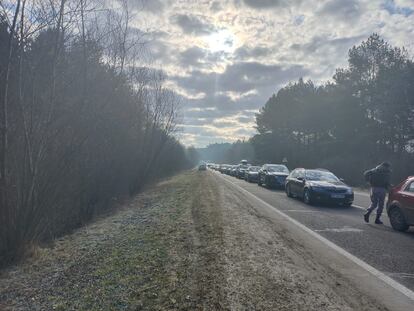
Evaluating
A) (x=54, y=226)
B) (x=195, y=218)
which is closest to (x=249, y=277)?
(x=195, y=218)

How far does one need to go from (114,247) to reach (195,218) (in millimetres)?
3425

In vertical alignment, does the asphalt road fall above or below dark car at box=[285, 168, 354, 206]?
below

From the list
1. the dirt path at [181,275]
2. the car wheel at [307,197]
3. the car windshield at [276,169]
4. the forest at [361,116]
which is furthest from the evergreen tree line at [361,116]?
the dirt path at [181,275]

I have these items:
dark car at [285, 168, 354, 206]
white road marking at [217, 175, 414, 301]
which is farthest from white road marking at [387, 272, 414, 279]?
dark car at [285, 168, 354, 206]

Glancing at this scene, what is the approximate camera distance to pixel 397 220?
931 centimetres

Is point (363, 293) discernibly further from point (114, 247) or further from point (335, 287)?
point (114, 247)

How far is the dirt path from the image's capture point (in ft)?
14.5

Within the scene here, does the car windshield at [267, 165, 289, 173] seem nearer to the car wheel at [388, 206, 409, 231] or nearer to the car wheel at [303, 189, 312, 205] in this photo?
the car wheel at [303, 189, 312, 205]

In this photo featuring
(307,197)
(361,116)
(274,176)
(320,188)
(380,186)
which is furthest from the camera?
(361,116)

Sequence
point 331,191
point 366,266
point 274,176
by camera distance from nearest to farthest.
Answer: point 366,266, point 331,191, point 274,176

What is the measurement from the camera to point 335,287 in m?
4.84

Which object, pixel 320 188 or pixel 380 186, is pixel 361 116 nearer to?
pixel 320 188

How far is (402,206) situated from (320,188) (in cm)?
544

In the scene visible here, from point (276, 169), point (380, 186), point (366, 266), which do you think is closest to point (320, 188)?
point (380, 186)
